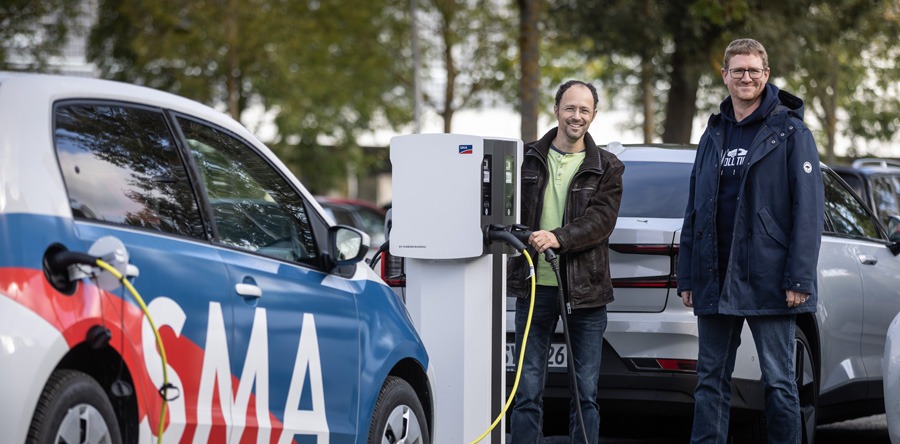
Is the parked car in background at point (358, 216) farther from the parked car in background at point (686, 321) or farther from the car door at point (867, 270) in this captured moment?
the parked car in background at point (686, 321)

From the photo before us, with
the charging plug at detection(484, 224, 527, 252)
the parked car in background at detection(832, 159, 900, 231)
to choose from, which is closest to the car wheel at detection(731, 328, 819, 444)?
the charging plug at detection(484, 224, 527, 252)

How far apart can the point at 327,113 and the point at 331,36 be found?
8915 millimetres

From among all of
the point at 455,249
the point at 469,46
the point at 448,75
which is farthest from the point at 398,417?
the point at 448,75

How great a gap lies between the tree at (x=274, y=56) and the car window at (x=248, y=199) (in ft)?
77.0

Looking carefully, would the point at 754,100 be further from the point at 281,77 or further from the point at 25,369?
the point at 281,77

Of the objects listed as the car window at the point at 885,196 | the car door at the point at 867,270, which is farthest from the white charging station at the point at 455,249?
the car window at the point at 885,196

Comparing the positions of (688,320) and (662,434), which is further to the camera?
(662,434)

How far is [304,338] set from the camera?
15.1 feet

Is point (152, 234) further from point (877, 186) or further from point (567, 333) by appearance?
point (877, 186)

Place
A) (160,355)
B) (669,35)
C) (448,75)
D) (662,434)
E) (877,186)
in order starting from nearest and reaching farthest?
(160,355), (662,434), (877,186), (669,35), (448,75)

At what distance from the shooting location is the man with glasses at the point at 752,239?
5887mm

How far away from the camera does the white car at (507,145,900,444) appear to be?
6.58 metres

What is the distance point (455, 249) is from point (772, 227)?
4.26 ft

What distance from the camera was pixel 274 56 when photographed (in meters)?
30.0
